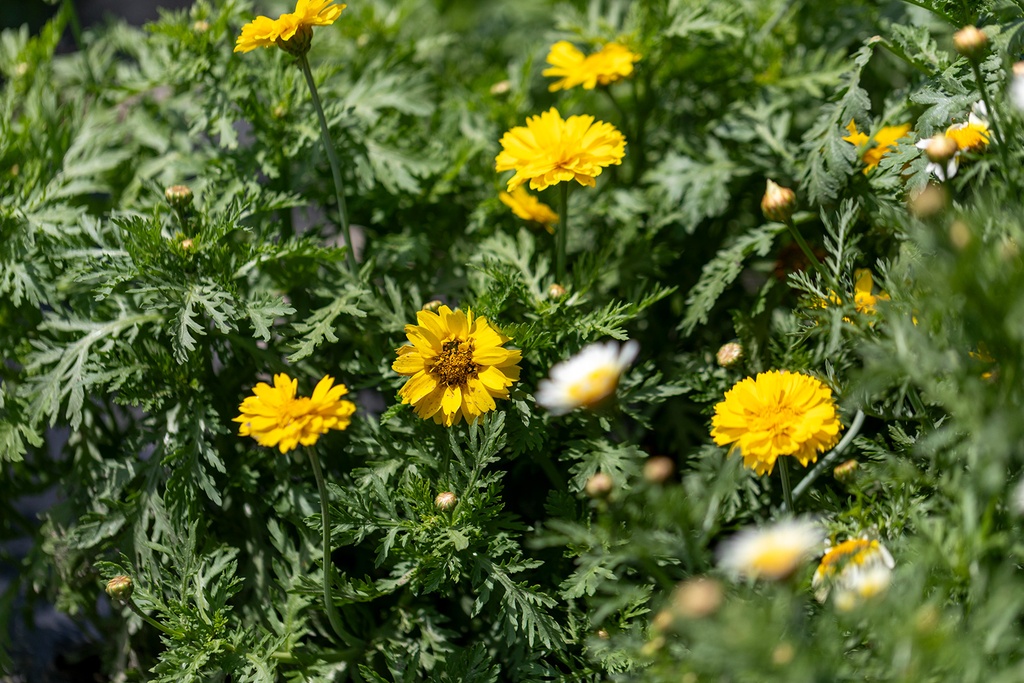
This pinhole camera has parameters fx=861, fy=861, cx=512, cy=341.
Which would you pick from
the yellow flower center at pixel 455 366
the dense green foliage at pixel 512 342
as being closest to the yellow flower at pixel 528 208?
the dense green foliage at pixel 512 342

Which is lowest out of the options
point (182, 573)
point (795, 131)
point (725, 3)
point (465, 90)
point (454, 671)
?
point (454, 671)

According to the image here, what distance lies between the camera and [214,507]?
5.67 feet

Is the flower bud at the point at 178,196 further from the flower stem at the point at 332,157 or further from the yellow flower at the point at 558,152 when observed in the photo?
the yellow flower at the point at 558,152

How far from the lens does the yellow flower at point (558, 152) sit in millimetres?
1427

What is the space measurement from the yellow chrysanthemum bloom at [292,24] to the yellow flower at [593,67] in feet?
1.58

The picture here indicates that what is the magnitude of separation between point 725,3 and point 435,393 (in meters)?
1.24

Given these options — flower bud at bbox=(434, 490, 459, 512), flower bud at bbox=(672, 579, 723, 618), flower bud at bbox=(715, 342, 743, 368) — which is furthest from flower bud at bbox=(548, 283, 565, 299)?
flower bud at bbox=(672, 579, 723, 618)

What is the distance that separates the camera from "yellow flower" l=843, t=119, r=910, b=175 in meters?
1.65

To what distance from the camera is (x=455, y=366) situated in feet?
4.50

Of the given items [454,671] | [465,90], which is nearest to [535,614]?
[454,671]

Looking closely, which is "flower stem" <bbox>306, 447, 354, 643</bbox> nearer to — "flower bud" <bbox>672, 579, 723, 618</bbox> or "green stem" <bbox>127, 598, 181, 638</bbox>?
"green stem" <bbox>127, 598, 181, 638</bbox>

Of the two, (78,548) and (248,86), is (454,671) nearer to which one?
(78,548)

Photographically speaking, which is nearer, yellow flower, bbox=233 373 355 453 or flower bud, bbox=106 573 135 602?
yellow flower, bbox=233 373 355 453

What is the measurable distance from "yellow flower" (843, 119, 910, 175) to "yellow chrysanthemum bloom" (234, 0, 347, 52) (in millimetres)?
979
